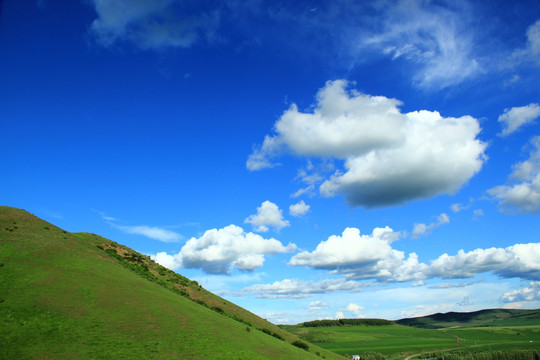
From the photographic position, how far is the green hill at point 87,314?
3366 cm

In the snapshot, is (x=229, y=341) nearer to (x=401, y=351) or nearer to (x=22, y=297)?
(x=22, y=297)

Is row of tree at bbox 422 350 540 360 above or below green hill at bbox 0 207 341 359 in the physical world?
below

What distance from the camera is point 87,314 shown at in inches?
1550

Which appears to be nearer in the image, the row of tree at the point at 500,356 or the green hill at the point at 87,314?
the green hill at the point at 87,314

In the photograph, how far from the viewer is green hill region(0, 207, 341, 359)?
33.7m

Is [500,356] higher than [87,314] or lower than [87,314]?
lower

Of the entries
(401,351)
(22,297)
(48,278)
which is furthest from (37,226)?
(401,351)

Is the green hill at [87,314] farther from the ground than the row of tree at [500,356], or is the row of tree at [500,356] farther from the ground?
the green hill at [87,314]

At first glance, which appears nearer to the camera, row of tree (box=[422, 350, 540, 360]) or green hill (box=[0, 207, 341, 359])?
green hill (box=[0, 207, 341, 359])

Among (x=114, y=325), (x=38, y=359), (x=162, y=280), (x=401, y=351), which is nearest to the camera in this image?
(x=38, y=359)

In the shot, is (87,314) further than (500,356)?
No

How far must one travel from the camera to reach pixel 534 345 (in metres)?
183

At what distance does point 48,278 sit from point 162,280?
30.0 meters

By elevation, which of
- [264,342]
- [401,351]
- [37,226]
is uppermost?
[37,226]
